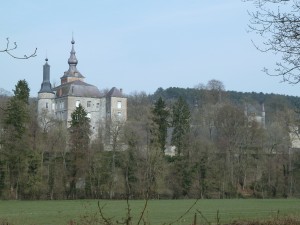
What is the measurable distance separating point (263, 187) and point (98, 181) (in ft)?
70.2

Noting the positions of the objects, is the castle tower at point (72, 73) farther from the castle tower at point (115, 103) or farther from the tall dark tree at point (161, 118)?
the tall dark tree at point (161, 118)

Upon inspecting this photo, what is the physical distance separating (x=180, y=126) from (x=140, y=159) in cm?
1203

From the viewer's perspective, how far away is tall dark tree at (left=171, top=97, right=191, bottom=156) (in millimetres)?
66875

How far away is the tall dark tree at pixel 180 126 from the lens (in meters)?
66.9

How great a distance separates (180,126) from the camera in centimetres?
7319

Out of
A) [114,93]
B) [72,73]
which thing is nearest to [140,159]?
[114,93]

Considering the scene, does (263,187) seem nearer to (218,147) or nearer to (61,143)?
(218,147)

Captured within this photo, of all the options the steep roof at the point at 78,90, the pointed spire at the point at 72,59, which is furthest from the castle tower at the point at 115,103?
the pointed spire at the point at 72,59

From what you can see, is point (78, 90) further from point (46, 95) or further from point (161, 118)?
point (161, 118)

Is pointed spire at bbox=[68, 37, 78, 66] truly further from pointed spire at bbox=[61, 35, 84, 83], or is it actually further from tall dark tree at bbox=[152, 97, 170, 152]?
tall dark tree at bbox=[152, 97, 170, 152]

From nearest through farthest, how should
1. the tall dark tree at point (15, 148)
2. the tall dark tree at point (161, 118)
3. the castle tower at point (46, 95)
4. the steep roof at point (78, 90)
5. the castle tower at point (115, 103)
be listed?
the tall dark tree at point (15, 148), the tall dark tree at point (161, 118), the steep roof at point (78, 90), the castle tower at point (115, 103), the castle tower at point (46, 95)

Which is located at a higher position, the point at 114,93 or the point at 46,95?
the point at 114,93

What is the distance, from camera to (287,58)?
10.2m

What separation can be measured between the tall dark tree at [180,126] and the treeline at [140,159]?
221 millimetres
